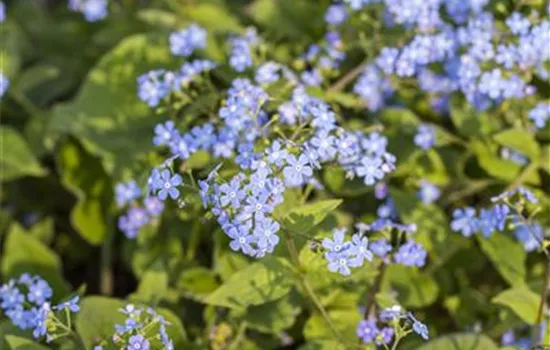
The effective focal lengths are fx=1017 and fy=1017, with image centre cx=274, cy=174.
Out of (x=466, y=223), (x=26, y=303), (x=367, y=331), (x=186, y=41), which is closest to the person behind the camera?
(x=367, y=331)

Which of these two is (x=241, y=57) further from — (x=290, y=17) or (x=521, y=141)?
(x=521, y=141)

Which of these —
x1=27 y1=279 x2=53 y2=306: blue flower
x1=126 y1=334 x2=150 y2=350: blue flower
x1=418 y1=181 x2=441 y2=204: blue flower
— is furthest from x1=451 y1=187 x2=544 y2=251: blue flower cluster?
x1=27 y1=279 x2=53 y2=306: blue flower

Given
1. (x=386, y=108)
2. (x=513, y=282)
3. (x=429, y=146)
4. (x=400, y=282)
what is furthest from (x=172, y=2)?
(x=513, y=282)

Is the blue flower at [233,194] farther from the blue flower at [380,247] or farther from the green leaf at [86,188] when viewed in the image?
the green leaf at [86,188]

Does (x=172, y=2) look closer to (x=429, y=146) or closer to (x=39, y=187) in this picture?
(x=39, y=187)

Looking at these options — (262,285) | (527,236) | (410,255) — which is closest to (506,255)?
(527,236)

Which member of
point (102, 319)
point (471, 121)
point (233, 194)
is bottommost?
point (102, 319)
